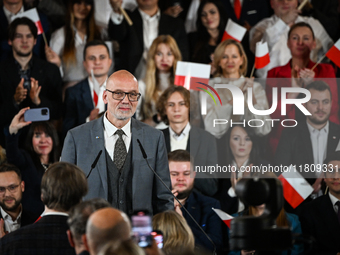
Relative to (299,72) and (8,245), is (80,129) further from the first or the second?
(299,72)

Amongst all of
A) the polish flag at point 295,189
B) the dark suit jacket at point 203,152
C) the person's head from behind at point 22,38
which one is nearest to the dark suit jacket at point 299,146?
the polish flag at point 295,189

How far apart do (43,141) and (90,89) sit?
75 cm

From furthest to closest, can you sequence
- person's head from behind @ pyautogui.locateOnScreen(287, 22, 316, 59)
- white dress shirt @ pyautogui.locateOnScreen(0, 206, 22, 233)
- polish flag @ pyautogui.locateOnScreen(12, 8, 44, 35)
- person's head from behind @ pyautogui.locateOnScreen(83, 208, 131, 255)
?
polish flag @ pyautogui.locateOnScreen(12, 8, 44, 35) → person's head from behind @ pyautogui.locateOnScreen(287, 22, 316, 59) → white dress shirt @ pyautogui.locateOnScreen(0, 206, 22, 233) → person's head from behind @ pyautogui.locateOnScreen(83, 208, 131, 255)

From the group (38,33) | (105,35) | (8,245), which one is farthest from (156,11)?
(8,245)

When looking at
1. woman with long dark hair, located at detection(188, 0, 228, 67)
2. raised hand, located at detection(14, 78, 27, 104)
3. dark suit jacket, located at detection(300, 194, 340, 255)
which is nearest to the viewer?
dark suit jacket, located at detection(300, 194, 340, 255)

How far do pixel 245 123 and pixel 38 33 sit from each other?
8.01ft

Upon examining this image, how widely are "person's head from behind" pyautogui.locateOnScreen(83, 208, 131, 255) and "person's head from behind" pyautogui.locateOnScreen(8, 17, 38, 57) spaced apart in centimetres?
399

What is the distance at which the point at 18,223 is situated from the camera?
16.2 feet

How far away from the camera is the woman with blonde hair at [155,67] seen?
19.1 feet

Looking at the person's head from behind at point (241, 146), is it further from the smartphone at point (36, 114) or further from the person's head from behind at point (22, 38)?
the person's head from behind at point (22, 38)

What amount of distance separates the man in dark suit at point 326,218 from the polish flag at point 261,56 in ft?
4.53

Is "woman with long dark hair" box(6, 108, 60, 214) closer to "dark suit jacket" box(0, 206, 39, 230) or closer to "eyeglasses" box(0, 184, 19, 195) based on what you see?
"dark suit jacket" box(0, 206, 39, 230)

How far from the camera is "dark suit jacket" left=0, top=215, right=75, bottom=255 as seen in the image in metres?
2.57

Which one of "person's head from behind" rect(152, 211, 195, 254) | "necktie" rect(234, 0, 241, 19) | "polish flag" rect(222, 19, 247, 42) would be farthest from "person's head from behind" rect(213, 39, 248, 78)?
"person's head from behind" rect(152, 211, 195, 254)
